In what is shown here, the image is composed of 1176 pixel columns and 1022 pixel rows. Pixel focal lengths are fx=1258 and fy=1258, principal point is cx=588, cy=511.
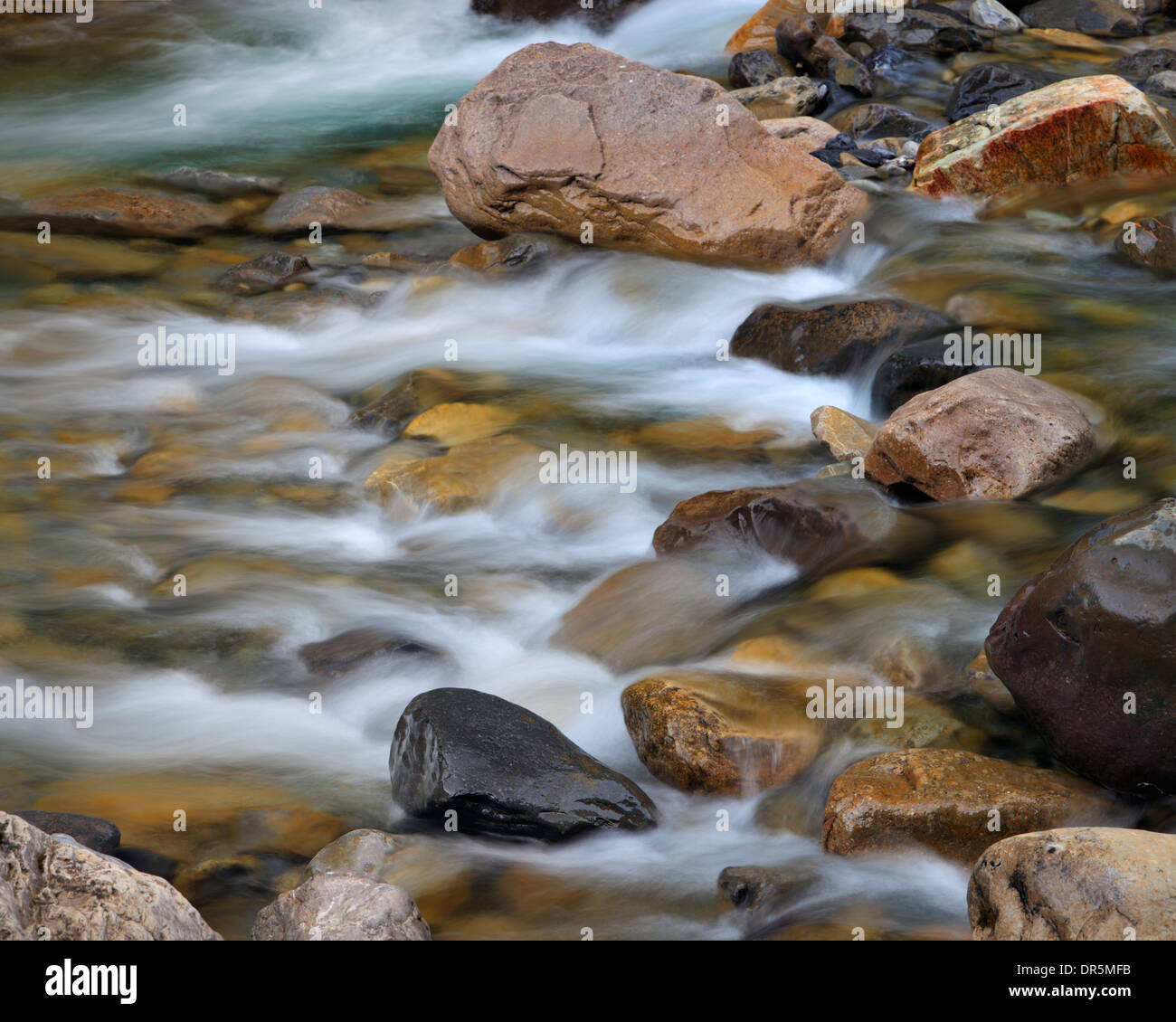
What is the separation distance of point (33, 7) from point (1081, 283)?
15.4 m

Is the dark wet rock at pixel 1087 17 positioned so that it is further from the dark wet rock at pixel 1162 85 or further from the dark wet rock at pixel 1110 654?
the dark wet rock at pixel 1110 654

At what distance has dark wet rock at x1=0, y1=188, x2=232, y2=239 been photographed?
11.7 metres

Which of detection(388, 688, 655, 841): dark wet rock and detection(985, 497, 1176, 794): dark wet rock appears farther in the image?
detection(388, 688, 655, 841): dark wet rock

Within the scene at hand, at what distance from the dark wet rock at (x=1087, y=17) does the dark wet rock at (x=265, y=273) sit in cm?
968

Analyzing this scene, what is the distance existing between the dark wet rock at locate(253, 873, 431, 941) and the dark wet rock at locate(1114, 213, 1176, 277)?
285 inches

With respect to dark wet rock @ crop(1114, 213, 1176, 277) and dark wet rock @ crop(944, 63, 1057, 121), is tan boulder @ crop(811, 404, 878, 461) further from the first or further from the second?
dark wet rock @ crop(944, 63, 1057, 121)

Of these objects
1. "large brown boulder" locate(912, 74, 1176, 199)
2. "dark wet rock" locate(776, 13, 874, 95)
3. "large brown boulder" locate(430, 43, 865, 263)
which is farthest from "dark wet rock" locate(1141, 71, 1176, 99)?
"large brown boulder" locate(430, 43, 865, 263)

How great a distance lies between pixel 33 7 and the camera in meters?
17.8

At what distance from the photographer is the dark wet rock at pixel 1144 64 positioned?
1317cm
